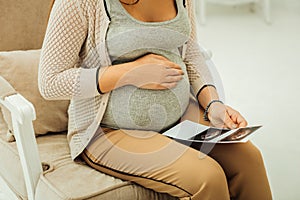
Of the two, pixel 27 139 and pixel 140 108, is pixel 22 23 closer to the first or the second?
pixel 27 139

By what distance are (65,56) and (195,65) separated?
1.55 ft

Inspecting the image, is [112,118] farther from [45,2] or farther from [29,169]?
[45,2]

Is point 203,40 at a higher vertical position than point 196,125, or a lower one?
lower

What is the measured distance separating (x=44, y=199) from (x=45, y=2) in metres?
0.83

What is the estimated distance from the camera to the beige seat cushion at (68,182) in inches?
56.1

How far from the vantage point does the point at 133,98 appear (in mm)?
1483

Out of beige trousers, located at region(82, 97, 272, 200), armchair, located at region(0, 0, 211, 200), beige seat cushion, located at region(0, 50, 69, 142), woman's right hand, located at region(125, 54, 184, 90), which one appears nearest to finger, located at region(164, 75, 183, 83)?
woman's right hand, located at region(125, 54, 184, 90)

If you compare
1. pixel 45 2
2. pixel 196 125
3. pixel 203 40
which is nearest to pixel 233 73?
pixel 203 40

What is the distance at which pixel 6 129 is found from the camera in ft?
5.90

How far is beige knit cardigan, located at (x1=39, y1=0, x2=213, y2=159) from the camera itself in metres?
1.46

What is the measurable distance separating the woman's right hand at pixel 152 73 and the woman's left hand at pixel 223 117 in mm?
180

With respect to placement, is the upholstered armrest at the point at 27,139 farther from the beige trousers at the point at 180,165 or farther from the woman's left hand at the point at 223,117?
the woman's left hand at the point at 223,117

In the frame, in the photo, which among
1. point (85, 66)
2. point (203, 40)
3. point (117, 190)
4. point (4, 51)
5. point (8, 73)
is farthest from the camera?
point (203, 40)

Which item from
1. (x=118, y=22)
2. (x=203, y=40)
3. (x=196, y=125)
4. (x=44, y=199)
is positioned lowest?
(x=203, y=40)
